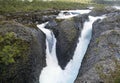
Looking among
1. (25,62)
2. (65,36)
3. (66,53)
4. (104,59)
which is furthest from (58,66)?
(104,59)

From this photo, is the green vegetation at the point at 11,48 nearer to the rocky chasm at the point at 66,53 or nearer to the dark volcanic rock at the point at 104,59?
the rocky chasm at the point at 66,53

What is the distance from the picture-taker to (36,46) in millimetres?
26188

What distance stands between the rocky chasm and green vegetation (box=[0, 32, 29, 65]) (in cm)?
12

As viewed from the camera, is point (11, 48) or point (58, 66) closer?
point (11, 48)

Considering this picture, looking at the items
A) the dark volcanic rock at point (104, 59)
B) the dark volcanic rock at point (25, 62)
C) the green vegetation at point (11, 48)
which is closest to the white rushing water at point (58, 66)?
the dark volcanic rock at point (25, 62)

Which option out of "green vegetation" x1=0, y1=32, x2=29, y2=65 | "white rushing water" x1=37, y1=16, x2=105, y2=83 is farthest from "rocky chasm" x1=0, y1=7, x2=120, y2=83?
"white rushing water" x1=37, y1=16, x2=105, y2=83

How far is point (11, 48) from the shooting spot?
24062mm

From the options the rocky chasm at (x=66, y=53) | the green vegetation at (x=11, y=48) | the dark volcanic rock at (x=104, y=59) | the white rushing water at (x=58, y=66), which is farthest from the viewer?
the white rushing water at (x=58, y=66)

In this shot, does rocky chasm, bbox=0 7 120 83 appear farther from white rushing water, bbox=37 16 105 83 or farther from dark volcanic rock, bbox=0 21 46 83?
white rushing water, bbox=37 16 105 83

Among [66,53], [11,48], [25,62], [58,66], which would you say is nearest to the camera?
[25,62]

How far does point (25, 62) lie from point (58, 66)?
7.19 metres

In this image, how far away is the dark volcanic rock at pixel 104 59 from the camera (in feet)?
71.1

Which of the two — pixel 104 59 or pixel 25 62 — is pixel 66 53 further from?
pixel 25 62

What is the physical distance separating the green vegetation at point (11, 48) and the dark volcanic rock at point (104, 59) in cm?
585
